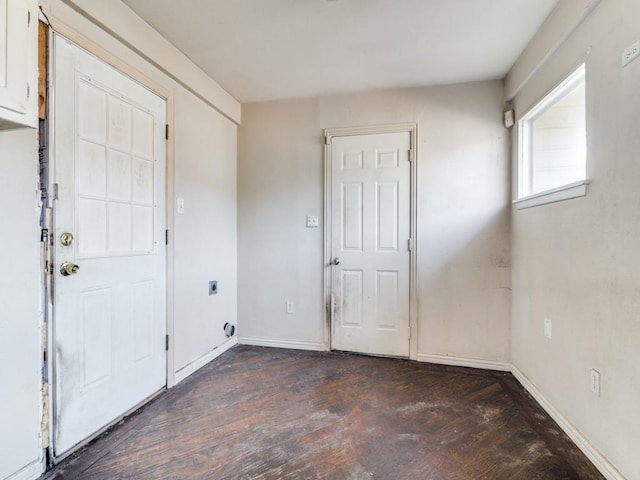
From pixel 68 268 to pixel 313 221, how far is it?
1946 millimetres

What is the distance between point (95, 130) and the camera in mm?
1729

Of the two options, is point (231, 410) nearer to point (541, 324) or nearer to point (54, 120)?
point (54, 120)

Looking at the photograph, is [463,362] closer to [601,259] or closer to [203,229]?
[601,259]

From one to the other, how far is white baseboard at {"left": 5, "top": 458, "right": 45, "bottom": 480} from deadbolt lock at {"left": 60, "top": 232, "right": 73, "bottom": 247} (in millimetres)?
1017

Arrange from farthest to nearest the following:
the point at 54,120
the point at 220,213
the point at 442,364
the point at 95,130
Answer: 1. the point at 220,213
2. the point at 442,364
3. the point at 95,130
4. the point at 54,120

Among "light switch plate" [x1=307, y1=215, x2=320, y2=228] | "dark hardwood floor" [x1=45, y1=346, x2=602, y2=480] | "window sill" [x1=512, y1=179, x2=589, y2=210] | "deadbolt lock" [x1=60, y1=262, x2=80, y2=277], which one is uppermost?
"window sill" [x1=512, y1=179, x2=589, y2=210]

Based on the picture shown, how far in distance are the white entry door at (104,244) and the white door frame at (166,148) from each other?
0.03 m

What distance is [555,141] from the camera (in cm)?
215

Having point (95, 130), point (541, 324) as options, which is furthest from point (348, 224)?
point (95, 130)

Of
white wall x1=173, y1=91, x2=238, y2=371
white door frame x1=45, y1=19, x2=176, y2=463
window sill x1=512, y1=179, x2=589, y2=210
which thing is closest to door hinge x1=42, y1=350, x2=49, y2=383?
white door frame x1=45, y1=19, x2=176, y2=463

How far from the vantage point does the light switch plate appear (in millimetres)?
3051

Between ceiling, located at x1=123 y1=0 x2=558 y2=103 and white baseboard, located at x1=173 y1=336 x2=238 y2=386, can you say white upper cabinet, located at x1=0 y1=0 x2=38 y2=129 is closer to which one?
ceiling, located at x1=123 y1=0 x2=558 y2=103

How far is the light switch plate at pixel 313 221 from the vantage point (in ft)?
10.0

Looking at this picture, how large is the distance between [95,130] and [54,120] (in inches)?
8.6
